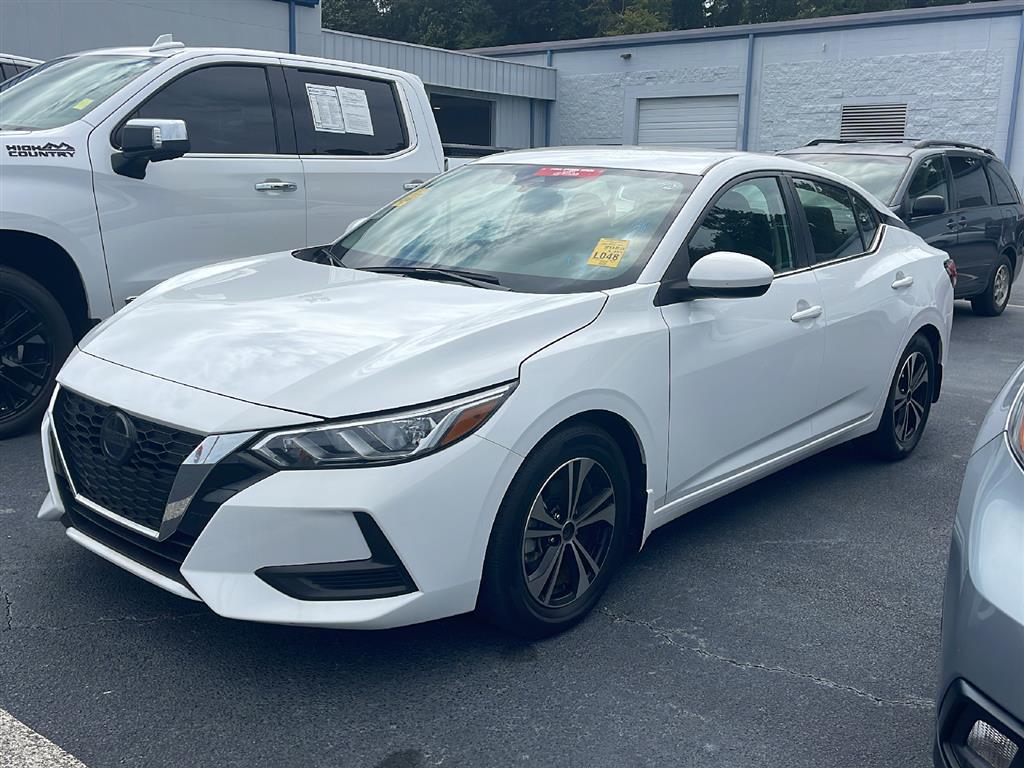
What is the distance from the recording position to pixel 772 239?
4.41 m

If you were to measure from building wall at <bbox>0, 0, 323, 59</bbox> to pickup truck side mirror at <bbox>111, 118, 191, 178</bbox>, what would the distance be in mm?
9520

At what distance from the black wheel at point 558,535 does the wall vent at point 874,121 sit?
21.9m

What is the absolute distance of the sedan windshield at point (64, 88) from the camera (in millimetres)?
5484

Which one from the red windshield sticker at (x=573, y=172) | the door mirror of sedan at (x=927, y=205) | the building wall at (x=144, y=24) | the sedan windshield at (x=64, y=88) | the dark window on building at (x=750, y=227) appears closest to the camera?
the dark window on building at (x=750, y=227)

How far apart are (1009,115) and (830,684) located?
70.6ft

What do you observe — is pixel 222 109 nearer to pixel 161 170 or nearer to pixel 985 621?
pixel 161 170

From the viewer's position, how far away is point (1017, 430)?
2.38 metres

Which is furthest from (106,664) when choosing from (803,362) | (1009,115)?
(1009,115)

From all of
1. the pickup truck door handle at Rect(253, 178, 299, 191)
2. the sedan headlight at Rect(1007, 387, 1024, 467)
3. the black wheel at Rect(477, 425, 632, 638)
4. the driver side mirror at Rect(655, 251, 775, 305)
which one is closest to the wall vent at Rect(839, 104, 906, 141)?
the pickup truck door handle at Rect(253, 178, 299, 191)

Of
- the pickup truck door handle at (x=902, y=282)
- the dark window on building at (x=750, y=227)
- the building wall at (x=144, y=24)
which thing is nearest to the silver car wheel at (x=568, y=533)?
the dark window on building at (x=750, y=227)

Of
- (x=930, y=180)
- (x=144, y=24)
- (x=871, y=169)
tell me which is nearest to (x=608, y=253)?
(x=871, y=169)

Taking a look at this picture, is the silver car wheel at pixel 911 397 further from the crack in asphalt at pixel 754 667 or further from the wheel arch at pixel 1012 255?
the wheel arch at pixel 1012 255

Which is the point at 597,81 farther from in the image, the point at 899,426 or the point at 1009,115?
the point at 899,426

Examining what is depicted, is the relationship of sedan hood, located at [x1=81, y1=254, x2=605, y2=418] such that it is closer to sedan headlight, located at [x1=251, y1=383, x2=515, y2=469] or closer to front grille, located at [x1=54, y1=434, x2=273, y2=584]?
sedan headlight, located at [x1=251, y1=383, x2=515, y2=469]
